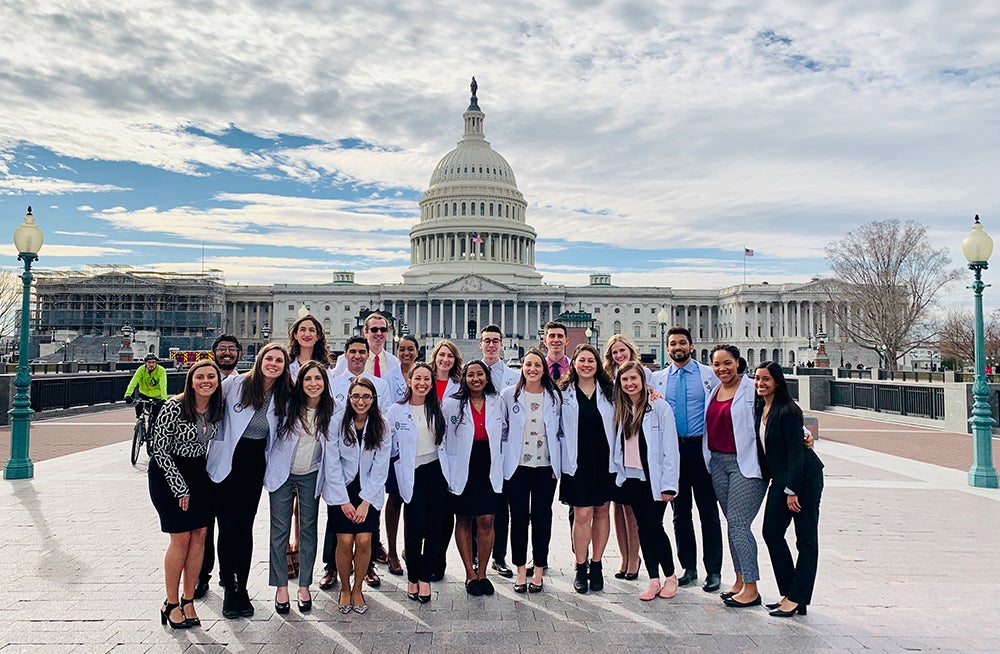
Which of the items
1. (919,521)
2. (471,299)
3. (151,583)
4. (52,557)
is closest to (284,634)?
(151,583)

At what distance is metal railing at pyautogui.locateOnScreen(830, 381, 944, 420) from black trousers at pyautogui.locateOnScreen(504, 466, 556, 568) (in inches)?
891

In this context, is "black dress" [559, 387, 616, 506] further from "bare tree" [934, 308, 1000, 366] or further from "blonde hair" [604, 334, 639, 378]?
"bare tree" [934, 308, 1000, 366]

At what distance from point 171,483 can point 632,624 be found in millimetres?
4463

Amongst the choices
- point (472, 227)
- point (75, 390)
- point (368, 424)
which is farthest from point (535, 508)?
point (472, 227)

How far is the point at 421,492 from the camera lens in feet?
23.8

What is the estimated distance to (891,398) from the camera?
27.7 m

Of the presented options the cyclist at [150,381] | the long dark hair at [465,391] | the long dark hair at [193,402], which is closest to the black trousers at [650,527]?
the long dark hair at [465,391]

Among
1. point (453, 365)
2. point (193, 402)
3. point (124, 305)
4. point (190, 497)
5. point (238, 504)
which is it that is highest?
point (124, 305)

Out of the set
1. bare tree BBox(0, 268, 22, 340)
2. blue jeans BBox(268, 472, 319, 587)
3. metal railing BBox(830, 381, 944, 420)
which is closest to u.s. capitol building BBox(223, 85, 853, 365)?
bare tree BBox(0, 268, 22, 340)

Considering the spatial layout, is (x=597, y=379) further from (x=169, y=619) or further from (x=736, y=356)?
(x=169, y=619)

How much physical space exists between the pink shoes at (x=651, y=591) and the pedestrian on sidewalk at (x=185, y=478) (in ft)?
14.2

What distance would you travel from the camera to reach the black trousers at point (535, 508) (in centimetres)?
746

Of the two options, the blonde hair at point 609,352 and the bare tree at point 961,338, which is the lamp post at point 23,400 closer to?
the blonde hair at point 609,352

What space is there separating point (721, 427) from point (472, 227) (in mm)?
110502
